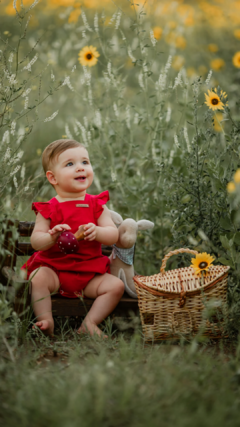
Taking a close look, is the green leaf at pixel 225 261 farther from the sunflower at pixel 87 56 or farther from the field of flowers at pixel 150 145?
the sunflower at pixel 87 56

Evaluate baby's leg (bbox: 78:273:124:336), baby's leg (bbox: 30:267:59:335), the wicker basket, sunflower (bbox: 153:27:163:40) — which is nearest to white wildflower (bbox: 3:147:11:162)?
baby's leg (bbox: 30:267:59:335)

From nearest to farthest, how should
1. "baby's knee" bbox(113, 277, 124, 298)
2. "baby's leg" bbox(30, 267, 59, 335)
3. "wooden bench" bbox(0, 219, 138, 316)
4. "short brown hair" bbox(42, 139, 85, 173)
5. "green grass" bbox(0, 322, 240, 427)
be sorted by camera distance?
"green grass" bbox(0, 322, 240, 427)
"wooden bench" bbox(0, 219, 138, 316)
"baby's leg" bbox(30, 267, 59, 335)
"baby's knee" bbox(113, 277, 124, 298)
"short brown hair" bbox(42, 139, 85, 173)

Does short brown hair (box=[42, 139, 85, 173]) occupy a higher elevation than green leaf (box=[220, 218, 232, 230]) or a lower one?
higher

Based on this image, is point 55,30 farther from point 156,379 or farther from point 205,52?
point 156,379

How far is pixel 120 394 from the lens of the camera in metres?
1.28

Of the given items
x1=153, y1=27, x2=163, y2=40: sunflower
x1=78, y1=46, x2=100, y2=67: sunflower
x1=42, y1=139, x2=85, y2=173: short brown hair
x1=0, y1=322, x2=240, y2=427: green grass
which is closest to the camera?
x1=0, y1=322, x2=240, y2=427: green grass

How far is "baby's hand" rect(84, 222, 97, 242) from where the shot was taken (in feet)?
7.14

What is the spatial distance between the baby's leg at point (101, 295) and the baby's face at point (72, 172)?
47 cm

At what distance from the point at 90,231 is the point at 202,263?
0.55m

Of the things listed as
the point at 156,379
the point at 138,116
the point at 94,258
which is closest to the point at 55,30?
the point at 138,116

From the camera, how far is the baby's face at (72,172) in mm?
2330

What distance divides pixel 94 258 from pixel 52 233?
29 centimetres

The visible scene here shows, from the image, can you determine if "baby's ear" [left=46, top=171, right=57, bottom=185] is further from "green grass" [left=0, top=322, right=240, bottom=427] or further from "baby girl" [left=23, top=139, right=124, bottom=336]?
"green grass" [left=0, top=322, right=240, bottom=427]

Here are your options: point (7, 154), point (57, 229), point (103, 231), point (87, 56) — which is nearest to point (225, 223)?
point (103, 231)
